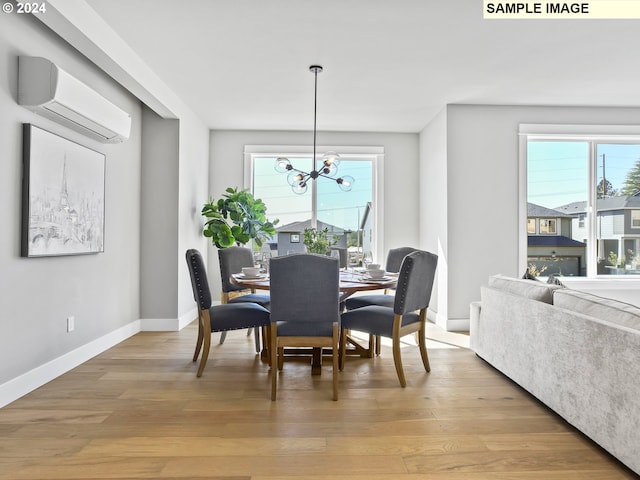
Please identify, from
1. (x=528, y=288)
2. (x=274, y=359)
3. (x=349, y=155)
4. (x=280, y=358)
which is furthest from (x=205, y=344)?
(x=349, y=155)

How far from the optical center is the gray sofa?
1840 mm

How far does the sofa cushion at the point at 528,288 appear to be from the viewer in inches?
106

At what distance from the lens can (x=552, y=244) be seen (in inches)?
200

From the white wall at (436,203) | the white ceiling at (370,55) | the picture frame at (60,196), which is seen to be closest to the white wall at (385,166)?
the white wall at (436,203)

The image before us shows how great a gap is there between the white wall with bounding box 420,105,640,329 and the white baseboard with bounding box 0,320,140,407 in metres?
3.52

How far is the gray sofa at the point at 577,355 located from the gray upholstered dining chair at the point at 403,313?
21.7 inches

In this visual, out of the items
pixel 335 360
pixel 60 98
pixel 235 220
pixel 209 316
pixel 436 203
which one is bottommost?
Answer: pixel 335 360

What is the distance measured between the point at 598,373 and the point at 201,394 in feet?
7.50

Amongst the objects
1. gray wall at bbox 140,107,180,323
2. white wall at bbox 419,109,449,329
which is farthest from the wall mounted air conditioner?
white wall at bbox 419,109,449,329

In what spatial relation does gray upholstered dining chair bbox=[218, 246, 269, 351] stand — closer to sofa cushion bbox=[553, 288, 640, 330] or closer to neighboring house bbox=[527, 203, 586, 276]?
sofa cushion bbox=[553, 288, 640, 330]

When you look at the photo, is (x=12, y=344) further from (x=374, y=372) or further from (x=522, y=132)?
(x=522, y=132)

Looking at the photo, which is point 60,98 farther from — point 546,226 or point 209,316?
point 546,226

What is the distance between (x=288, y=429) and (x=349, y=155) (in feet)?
14.5

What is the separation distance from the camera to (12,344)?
2.62 metres
